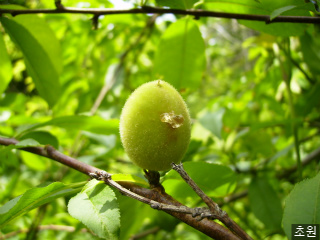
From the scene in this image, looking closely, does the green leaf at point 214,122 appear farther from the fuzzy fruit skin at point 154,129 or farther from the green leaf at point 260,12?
the fuzzy fruit skin at point 154,129

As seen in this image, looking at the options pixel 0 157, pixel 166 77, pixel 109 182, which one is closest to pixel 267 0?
pixel 166 77

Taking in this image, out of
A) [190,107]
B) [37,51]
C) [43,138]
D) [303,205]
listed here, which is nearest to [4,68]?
[37,51]

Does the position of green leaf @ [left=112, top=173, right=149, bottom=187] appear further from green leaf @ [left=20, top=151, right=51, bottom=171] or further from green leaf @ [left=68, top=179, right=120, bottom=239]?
green leaf @ [left=20, top=151, right=51, bottom=171]

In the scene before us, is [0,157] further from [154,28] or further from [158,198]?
[154,28]

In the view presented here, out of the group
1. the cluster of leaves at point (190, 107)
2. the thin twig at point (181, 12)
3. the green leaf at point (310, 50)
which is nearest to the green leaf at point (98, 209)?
the cluster of leaves at point (190, 107)

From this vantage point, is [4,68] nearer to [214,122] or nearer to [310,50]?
[214,122]
